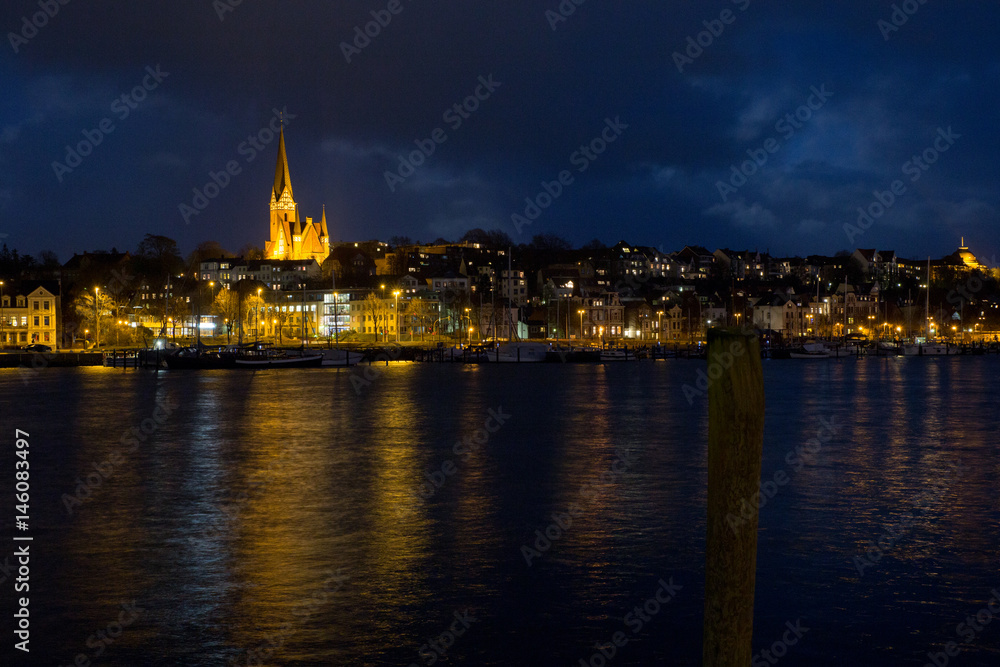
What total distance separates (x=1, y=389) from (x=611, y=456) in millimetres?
47500

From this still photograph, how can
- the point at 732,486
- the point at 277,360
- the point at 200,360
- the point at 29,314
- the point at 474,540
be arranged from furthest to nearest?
the point at 29,314 → the point at 277,360 → the point at 200,360 → the point at 474,540 → the point at 732,486

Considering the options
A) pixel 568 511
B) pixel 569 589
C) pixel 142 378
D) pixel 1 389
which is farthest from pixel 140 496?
pixel 142 378

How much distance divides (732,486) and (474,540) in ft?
36.3

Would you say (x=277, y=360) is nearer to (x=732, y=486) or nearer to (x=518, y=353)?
(x=518, y=353)

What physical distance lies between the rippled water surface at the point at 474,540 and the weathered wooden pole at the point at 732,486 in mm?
4754

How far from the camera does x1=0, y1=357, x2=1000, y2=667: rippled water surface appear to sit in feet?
40.0

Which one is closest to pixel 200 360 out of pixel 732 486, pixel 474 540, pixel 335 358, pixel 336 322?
pixel 335 358

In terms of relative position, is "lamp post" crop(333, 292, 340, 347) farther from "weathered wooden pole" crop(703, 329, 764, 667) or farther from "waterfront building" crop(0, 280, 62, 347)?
"weathered wooden pole" crop(703, 329, 764, 667)

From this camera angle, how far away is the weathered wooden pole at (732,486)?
645cm

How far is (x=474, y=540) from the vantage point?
17312 millimetres

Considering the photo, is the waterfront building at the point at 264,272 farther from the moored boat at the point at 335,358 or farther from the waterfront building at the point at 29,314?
the moored boat at the point at 335,358

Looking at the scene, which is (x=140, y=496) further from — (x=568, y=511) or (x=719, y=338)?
(x=719, y=338)

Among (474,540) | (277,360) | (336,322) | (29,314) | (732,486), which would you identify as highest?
(29,314)

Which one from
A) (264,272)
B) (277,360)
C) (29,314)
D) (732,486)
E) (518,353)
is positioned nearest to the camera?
(732,486)
